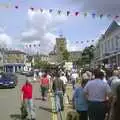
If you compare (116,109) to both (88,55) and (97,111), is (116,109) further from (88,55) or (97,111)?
(88,55)

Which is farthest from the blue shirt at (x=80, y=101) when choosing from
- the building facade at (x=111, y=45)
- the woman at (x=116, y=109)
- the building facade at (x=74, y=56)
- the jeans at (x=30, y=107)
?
the building facade at (x=74, y=56)

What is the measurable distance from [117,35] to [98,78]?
5974 cm

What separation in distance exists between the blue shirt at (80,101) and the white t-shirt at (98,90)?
0.72 m

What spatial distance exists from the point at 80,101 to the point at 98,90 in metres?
0.95

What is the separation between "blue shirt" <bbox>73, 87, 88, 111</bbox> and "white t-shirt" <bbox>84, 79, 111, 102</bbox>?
0.72 metres

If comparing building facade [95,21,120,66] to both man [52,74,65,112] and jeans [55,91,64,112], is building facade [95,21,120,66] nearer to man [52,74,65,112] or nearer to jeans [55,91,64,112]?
man [52,74,65,112]

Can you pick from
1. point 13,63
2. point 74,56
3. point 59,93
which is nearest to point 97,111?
point 59,93

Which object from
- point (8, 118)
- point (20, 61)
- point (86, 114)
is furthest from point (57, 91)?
point (20, 61)

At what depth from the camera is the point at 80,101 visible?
11070 mm

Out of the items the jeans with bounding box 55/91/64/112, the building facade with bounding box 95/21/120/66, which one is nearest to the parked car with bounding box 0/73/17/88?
the building facade with bounding box 95/21/120/66

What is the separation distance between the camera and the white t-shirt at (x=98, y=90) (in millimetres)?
10203

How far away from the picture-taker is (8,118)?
1712cm

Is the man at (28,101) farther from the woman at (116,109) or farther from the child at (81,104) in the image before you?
the woman at (116,109)

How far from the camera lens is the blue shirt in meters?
11.0
